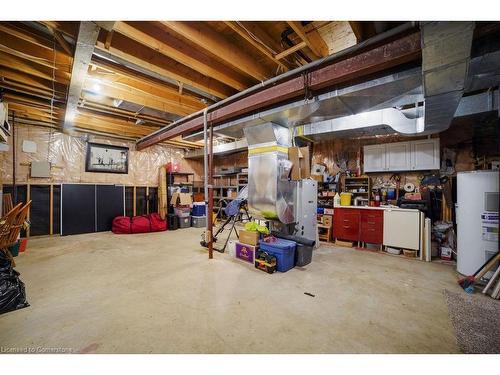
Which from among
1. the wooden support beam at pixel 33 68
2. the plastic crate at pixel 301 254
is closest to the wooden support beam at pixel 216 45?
the wooden support beam at pixel 33 68

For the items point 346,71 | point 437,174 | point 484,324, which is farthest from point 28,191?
point 437,174

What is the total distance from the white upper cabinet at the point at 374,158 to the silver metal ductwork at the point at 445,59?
7.66 feet

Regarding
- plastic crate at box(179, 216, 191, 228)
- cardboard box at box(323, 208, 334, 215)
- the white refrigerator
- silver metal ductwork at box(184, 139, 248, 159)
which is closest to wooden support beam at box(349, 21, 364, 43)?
the white refrigerator

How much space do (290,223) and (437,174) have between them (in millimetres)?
3164

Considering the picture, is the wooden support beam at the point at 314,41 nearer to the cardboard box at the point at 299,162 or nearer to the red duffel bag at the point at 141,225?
the cardboard box at the point at 299,162

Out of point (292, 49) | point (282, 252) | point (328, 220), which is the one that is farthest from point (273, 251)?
point (292, 49)

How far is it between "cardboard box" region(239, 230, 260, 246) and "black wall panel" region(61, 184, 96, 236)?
4920 millimetres

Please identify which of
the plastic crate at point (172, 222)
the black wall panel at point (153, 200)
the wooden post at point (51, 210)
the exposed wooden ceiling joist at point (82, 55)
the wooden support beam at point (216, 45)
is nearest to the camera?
the exposed wooden ceiling joist at point (82, 55)

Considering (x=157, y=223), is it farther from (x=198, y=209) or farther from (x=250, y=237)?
(x=250, y=237)

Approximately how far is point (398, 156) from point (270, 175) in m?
2.92

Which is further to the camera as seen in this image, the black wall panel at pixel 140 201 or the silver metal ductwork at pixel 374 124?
the black wall panel at pixel 140 201

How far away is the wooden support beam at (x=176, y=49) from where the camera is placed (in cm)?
201

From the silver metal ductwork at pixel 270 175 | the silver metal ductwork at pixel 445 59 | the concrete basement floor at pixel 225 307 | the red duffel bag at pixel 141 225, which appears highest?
the silver metal ductwork at pixel 445 59

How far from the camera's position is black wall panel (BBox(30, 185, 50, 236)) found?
535 centimetres
